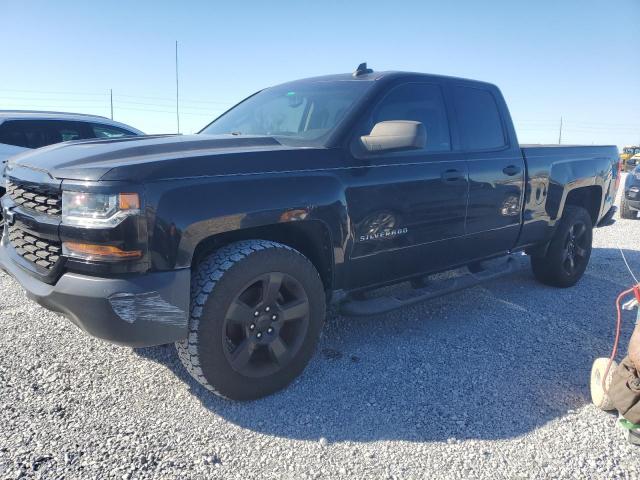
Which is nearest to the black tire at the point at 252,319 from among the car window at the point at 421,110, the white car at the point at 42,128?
the car window at the point at 421,110

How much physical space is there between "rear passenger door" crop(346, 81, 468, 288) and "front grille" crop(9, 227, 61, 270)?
1579 mm

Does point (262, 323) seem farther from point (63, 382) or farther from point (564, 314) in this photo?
point (564, 314)

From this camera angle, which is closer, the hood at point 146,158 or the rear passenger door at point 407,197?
the hood at point 146,158

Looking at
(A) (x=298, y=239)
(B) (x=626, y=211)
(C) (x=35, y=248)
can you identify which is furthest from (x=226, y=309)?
(B) (x=626, y=211)

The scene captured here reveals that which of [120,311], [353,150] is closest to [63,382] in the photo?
[120,311]

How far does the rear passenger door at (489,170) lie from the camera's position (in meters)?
3.64

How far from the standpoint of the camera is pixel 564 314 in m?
4.10

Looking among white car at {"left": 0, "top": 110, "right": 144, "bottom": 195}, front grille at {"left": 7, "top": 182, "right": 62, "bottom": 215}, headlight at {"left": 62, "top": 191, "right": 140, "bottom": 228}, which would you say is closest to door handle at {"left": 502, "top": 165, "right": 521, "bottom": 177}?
headlight at {"left": 62, "top": 191, "right": 140, "bottom": 228}

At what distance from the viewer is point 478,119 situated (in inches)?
154

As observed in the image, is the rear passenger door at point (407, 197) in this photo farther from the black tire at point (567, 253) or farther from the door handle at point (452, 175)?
the black tire at point (567, 253)

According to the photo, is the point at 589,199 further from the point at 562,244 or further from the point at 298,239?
the point at 298,239

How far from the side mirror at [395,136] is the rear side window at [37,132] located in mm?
5124

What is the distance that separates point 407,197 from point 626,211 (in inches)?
368

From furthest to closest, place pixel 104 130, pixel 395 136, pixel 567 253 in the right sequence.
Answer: pixel 104 130 → pixel 567 253 → pixel 395 136
